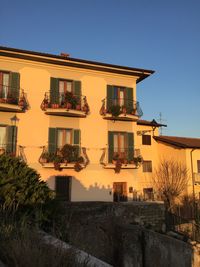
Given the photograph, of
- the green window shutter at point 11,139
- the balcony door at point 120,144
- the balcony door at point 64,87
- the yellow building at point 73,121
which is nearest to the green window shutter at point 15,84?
the yellow building at point 73,121

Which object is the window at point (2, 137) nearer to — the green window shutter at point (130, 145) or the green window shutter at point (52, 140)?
the green window shutter at point (52, 140)

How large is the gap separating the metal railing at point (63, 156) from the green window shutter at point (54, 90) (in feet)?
10.4

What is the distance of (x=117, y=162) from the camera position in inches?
791

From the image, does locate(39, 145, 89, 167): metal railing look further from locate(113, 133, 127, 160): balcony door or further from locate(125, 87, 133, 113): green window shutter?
locate(125, 87, 133, 113): green window shutter

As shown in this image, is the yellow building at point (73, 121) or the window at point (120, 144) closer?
the yellow building at point (73, 121)

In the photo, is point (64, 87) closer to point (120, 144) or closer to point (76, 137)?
point (76, 137)

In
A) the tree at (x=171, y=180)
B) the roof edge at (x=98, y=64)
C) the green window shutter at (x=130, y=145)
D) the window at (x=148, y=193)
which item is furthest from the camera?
the window at (x=148, y=193)

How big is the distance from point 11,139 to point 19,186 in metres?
10.8

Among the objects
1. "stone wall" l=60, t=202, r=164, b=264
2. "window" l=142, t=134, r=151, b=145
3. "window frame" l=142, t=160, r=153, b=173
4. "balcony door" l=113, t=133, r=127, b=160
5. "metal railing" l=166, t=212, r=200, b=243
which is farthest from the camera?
"window" l=142, t=134, r=151, b=145

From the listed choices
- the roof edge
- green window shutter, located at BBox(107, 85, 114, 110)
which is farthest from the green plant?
the roof edge

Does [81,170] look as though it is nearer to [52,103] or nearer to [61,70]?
[52,103]

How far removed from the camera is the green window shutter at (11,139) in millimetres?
18094

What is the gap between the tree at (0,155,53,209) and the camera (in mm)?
7512

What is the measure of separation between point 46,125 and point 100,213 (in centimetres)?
728
